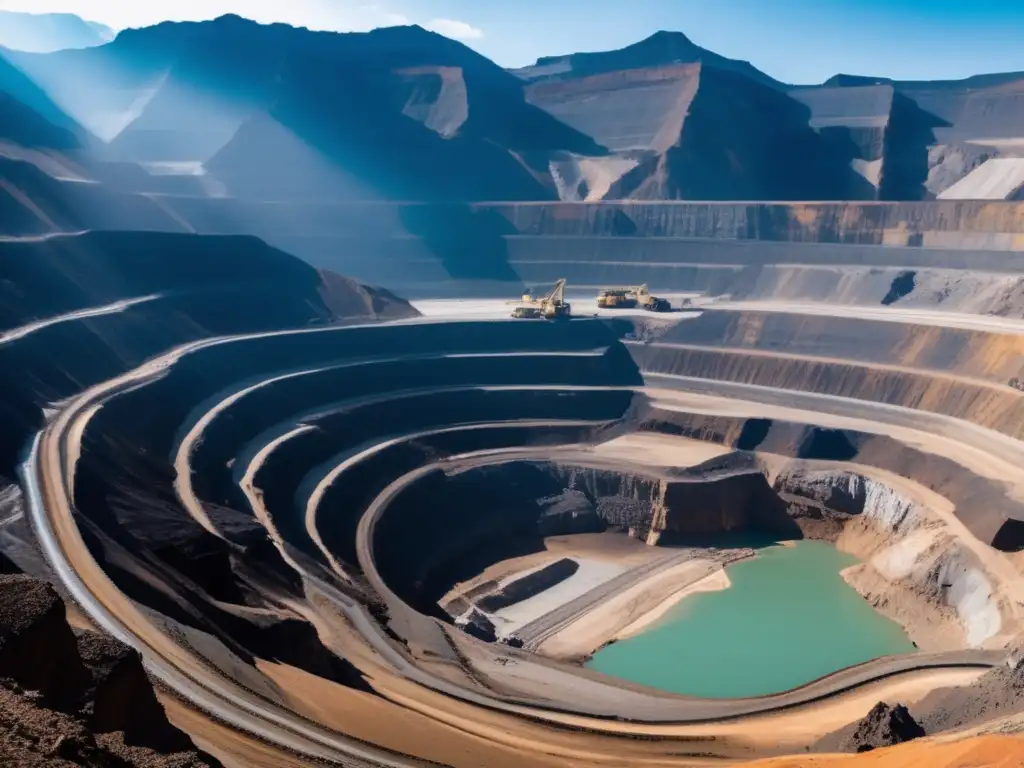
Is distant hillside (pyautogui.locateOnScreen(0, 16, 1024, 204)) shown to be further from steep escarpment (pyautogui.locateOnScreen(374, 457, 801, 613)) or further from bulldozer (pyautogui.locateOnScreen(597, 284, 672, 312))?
steep escarpment (pyautogui.locateOnScreen(374, 457, 801, 613))

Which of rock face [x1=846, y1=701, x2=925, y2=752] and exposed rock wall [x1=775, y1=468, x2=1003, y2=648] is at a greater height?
rock face [x1=846, y1=701, x2=925, y2=752]

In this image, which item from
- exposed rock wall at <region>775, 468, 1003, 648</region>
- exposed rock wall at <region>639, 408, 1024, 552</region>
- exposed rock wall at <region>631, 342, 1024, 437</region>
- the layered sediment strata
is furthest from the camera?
exposed rock wall at <region>631, 342, 1024, 437</region>

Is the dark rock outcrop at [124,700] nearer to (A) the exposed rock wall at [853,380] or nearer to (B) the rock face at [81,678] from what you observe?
(B) the rock face at [81,678]

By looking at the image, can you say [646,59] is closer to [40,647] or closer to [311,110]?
[311,110]

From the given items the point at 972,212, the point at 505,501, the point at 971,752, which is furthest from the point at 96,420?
the point at 972,212

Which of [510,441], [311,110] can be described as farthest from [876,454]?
[311,110]

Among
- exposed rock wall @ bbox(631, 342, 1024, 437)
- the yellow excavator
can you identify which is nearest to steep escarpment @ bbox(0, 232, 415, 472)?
the yellow excavator

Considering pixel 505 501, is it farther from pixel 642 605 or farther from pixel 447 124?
pixel 447 124
